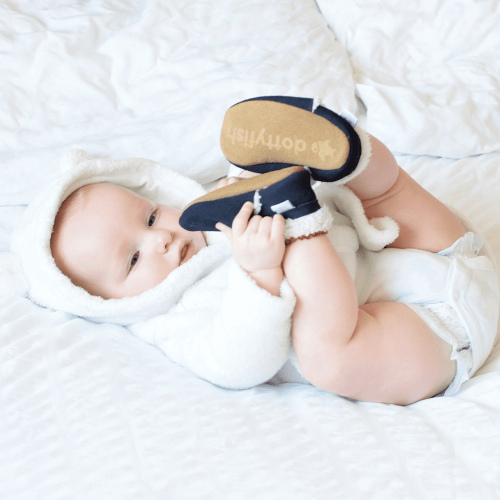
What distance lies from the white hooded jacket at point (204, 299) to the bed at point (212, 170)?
34mm

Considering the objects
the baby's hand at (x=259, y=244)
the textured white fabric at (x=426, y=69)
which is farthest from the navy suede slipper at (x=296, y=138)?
the textured white fabric at (x=426, y=69)

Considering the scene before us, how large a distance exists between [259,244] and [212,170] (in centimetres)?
63

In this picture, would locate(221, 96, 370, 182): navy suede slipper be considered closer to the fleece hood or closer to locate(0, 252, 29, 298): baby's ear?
the fleece hood

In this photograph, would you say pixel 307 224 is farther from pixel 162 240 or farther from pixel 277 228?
pixel 162 240

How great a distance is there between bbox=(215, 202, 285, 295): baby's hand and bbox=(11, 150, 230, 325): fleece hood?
270 mm

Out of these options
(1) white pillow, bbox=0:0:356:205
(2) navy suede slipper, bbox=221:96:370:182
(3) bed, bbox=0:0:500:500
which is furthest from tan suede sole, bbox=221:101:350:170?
(1) white pillow, bbox=0:0:356:205

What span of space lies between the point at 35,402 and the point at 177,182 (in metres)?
0.62

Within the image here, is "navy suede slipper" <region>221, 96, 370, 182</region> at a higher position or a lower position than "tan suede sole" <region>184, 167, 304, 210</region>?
higher

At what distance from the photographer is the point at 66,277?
91cm

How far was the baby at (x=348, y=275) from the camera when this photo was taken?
0.70 m

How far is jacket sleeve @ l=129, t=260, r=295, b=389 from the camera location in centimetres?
69

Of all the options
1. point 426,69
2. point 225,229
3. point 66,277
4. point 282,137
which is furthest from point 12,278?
point 426,69

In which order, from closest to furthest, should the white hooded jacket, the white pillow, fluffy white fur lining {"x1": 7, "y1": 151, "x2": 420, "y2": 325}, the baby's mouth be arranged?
the white hooded jacket < fluffy white fur lining {"x1": 7, "y1": 151, "x2": 420, "y2": 325} < the baby's mouth < the white pillow

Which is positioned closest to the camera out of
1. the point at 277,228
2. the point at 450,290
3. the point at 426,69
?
the point at 277,228
